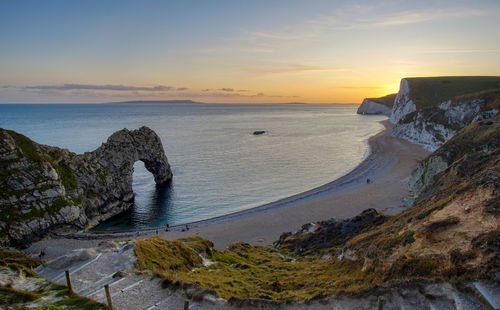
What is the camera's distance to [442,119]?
76625mm

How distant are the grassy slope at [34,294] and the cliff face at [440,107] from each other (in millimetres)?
74761

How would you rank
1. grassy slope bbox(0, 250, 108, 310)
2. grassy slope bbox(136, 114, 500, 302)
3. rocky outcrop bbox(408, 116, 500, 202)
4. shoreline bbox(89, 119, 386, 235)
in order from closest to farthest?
grassy slope bbox(136, 114, 500, 302) < grassy slope bbox(0, 250, 108, 310) < rocky outcrop bbox(408, 116, 500, 202) < shoreline bbox(89, 119, 386, 235)

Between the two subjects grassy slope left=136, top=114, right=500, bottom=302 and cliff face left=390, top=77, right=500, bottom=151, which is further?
cliff face left=390, top=77, right=500, bottom=151

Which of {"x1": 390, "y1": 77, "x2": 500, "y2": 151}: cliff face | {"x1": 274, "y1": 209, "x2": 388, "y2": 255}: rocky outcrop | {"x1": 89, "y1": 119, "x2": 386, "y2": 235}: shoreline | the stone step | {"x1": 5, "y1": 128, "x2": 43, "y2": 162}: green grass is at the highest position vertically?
{"x1": 390, "y1": 77, "x2": 500, "y2": 151}: cliff face

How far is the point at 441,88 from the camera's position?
11912 cm

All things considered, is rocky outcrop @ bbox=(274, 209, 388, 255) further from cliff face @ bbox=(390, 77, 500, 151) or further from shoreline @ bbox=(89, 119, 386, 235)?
cliff face @ bbox=(390, 77, 500, 151)

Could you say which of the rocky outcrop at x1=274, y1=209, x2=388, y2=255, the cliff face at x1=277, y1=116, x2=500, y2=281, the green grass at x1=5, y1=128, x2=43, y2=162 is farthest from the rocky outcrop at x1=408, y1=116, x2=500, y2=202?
the green grass at x1=5, y1=128, x2=43, y2=162

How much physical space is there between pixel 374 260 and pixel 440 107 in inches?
3329

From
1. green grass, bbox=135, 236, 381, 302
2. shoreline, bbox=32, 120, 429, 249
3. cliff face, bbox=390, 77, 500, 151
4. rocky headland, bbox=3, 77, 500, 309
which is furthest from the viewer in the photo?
cliff face, bbox=390, 77, 500, 151

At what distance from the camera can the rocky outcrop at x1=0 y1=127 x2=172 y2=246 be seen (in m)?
31.5

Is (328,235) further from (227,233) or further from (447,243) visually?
(447,243)

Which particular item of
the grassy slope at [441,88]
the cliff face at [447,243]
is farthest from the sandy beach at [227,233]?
the grassy slope at [441,88]

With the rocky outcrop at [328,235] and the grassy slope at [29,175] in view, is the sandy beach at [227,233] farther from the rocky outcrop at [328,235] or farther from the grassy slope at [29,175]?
the rocky outcrop at [328,235]

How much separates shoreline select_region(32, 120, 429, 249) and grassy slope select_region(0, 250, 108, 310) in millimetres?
19083
